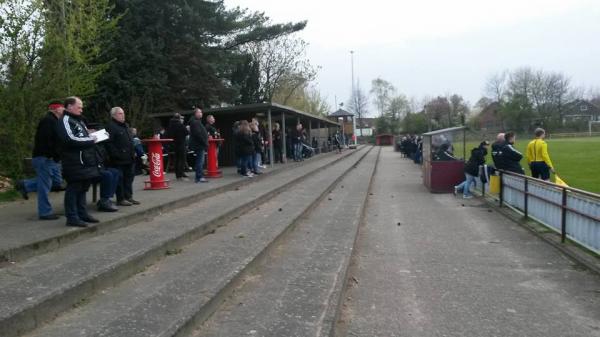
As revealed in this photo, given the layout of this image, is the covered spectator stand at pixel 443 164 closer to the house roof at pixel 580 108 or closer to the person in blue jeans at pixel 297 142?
the person in blue jeans at pixel 297 142

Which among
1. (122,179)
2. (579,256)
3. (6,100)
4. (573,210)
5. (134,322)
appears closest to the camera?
(134,322)

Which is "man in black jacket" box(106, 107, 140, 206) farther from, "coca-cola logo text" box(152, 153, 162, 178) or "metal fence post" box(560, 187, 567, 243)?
"metal fence post" box(560, 187, 567, 243)

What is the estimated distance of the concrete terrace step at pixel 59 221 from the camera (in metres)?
5.09

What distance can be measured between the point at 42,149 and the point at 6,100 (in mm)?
5187

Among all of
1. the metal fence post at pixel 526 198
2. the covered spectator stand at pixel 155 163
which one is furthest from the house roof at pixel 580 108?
the covered spectator stand at pixel 155 163

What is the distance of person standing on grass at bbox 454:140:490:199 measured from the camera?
13297 millimetres

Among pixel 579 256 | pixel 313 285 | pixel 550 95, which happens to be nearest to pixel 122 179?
pixel 313 285

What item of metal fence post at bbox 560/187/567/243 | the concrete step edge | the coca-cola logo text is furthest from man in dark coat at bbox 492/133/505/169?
the coca-cola logo text

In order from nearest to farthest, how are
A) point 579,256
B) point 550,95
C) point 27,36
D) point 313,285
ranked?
point 313,285 < point 579,256 < point 27,36 < point 550,95

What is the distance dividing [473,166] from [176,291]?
1060 cm

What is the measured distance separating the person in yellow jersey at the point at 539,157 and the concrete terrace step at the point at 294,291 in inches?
213

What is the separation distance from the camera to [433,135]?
48.4ft

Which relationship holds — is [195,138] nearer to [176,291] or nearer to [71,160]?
[71,160]

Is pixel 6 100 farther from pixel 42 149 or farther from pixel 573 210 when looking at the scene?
pixel 573 210
